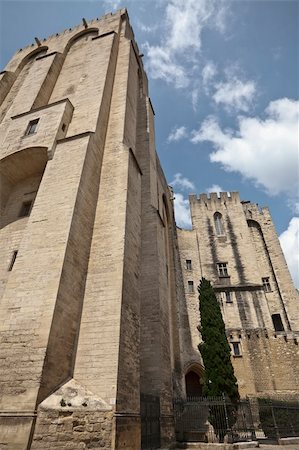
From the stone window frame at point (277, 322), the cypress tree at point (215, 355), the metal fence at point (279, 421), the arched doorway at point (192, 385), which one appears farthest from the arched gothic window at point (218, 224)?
the metal fence at point (279, 421)

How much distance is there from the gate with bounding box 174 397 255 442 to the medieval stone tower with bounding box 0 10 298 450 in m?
1.62

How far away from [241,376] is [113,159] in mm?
14646

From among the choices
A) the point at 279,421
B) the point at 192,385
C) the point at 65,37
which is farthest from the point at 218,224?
the point at 65,37

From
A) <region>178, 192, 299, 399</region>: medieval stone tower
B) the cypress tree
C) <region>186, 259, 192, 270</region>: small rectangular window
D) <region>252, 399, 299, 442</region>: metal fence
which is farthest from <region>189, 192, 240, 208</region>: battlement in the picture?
<region>252, 399, 299, 442</region>: metal fence

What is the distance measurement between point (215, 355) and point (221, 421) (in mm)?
3026

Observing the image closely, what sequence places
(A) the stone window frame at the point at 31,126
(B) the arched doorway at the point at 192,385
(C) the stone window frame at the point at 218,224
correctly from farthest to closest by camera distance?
(C) the stone window frame at the point at 218,224, (B) the arched doorway at the point at 192,385, (A) the stone window frame at the point at 31,126

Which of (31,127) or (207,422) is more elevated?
(31,127)

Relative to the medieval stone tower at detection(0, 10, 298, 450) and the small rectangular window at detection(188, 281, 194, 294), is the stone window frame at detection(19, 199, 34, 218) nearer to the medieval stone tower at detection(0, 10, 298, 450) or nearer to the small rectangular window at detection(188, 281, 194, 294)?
the medieval stone tower at detection(0, 10, 298, 450)

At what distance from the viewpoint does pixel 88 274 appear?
7.53m

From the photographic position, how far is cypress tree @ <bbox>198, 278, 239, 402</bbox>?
13102 millimetres

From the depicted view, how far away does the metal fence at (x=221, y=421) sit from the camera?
10.9 meters

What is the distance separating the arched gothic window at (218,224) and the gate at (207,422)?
14.1 m

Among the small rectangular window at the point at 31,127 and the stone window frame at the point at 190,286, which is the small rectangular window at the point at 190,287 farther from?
the small rectangular window at the point at 31,127

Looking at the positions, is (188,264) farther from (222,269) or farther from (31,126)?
(31,126)
